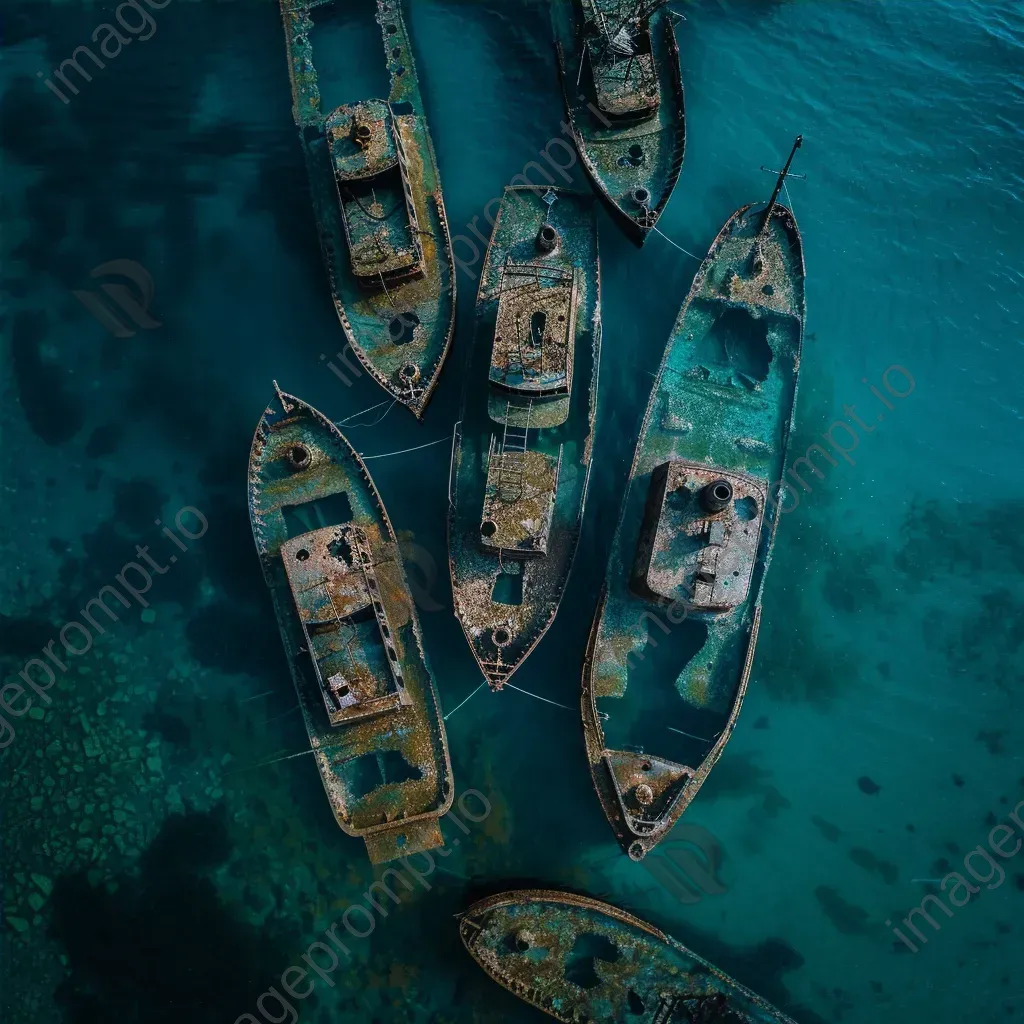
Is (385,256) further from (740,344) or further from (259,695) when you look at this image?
(259,695)

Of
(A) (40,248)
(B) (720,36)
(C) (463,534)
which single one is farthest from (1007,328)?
(A) (40,248)

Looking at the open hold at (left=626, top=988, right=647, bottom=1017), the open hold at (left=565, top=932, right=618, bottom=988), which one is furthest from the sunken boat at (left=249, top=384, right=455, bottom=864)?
the open hold at (left=626, top=988, right=647, bottom=1017)

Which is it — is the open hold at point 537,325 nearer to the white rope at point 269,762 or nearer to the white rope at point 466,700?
the white rope at point 466,700

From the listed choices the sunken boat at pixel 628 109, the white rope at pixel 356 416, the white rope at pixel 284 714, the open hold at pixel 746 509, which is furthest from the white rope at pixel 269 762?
the sunken boat at pixel 628 109

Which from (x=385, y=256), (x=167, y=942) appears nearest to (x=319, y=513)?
(x=385, y=256)

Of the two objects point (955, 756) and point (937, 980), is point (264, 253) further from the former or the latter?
point (937, 980)

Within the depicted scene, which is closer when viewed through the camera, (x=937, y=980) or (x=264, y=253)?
(x=937, y=980)

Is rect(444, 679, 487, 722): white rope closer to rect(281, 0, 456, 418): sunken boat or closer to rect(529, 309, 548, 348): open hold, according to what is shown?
rect(281, 0, 456, 418): sunken boat
